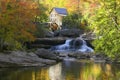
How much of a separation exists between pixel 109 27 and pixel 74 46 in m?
36.1

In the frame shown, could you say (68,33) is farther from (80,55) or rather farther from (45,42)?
(80,55)

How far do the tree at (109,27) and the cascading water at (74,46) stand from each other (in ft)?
Result: 109

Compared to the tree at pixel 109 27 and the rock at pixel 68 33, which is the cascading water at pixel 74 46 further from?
the tree at pixel 109 27

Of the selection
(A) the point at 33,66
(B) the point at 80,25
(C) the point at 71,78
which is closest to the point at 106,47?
(C) the point at 71,78

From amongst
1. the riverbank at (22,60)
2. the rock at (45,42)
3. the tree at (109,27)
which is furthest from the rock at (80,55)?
the tree at (109,27)

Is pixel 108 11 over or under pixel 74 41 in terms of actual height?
over

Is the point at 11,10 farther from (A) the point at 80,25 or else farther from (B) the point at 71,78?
(A) the point at 80,25

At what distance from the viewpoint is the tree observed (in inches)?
770

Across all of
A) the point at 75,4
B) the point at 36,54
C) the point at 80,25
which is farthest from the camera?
the point at 75,4

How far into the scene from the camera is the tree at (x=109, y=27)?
1955cm

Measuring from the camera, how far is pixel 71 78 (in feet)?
84.8

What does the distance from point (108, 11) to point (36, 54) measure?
69.5 feet

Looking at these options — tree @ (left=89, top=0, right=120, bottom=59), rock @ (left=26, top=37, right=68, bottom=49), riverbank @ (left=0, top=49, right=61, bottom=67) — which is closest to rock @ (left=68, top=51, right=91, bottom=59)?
riverbank @ (left=0, top=49, right=61, bottom=67)

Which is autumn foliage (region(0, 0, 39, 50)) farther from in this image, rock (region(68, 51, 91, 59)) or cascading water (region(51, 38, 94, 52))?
cascading water (region(51, 38, 94, 52))
